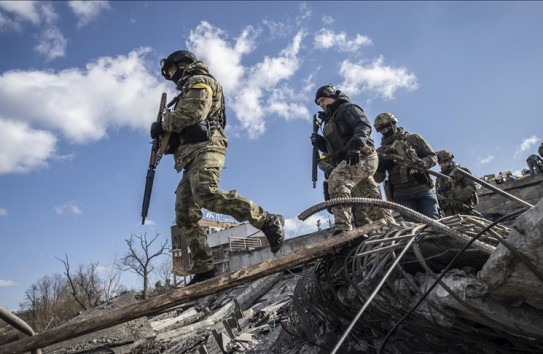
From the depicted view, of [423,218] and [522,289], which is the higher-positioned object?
[423,218]

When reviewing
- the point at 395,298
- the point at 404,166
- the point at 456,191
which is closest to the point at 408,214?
the point at 395,298

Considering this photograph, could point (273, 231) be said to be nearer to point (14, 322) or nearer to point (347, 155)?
point (347, 155)

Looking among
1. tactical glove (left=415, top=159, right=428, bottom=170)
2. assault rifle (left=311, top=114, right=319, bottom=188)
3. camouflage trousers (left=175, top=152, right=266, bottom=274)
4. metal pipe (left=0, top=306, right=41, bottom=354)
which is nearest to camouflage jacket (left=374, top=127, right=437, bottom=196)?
tactical glove (left=415, top=159, right=428, bottom=170)

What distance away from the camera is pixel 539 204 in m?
1.24

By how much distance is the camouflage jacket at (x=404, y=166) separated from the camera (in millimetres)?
4926

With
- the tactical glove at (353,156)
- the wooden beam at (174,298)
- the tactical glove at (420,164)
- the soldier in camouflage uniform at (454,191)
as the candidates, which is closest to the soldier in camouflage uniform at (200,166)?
the wooden beam at (174,298)

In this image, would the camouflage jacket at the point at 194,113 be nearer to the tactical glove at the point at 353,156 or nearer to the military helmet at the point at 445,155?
the tactical glove at the point at 353,156

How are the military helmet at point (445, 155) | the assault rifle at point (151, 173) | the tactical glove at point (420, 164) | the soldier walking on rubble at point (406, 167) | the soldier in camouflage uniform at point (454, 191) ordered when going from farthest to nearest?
the military helmet at point (445, 155) → the soldier in camouflage uniform at point (454, 191) → the soldier walking on rubble at point (406, 167) → the tactical glove at point (420, 164) → the assault rifle at point (151, 173)

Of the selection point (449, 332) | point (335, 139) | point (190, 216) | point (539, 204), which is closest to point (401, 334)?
point (449, 332)

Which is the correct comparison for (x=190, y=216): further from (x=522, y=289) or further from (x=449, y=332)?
(x=522, y=289)

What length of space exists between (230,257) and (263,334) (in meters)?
12.3

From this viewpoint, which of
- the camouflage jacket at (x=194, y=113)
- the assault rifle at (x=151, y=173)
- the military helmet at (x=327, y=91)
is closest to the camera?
the camouflage jacket at (x=194, y=113)

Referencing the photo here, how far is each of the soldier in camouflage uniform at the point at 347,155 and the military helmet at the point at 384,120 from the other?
3.72 feet

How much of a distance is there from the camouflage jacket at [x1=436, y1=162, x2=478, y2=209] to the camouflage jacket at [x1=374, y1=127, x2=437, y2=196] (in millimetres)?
1260
